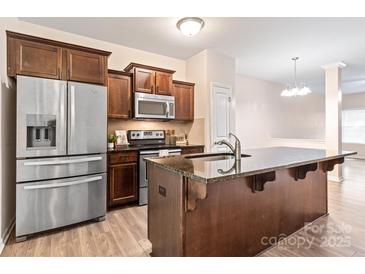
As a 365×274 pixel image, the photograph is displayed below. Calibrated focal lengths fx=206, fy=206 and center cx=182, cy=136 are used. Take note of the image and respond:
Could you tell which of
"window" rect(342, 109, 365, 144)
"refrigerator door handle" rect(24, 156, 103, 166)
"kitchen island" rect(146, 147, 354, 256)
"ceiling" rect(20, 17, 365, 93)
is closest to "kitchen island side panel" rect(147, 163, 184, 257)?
"kitchen island" rect(146, 147, 354, 256)

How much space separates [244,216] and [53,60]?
106 inches

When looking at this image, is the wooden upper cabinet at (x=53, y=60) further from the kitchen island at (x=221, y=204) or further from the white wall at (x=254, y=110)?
the white wall at (x=254, y=110)

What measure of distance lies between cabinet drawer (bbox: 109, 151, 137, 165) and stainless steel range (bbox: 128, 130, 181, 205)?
0.11 meters

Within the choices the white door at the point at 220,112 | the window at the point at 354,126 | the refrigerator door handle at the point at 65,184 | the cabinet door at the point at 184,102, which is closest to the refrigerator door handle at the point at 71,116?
the refrigerator door handle at the point at 65,184

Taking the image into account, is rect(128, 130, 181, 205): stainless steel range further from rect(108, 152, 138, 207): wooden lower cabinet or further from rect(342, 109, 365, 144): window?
rect(342, 109, 365, 144): window

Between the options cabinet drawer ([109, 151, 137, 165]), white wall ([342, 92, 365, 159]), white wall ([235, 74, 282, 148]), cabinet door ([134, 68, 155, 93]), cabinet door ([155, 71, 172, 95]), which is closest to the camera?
cabinet drawer ([109, 151, 137, 165])

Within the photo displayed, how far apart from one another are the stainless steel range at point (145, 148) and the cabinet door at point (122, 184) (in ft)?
0.36

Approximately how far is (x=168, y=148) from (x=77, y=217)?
1611 millimetres

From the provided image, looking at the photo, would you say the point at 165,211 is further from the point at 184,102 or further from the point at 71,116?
the point at 184,102

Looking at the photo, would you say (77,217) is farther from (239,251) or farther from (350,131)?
(350,131)

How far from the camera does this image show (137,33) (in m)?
3.21

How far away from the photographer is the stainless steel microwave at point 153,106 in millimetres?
3447

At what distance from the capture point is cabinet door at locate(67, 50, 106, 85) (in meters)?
2.54

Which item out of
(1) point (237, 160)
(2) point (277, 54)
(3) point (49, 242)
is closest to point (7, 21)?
(3) point (49, 242)
